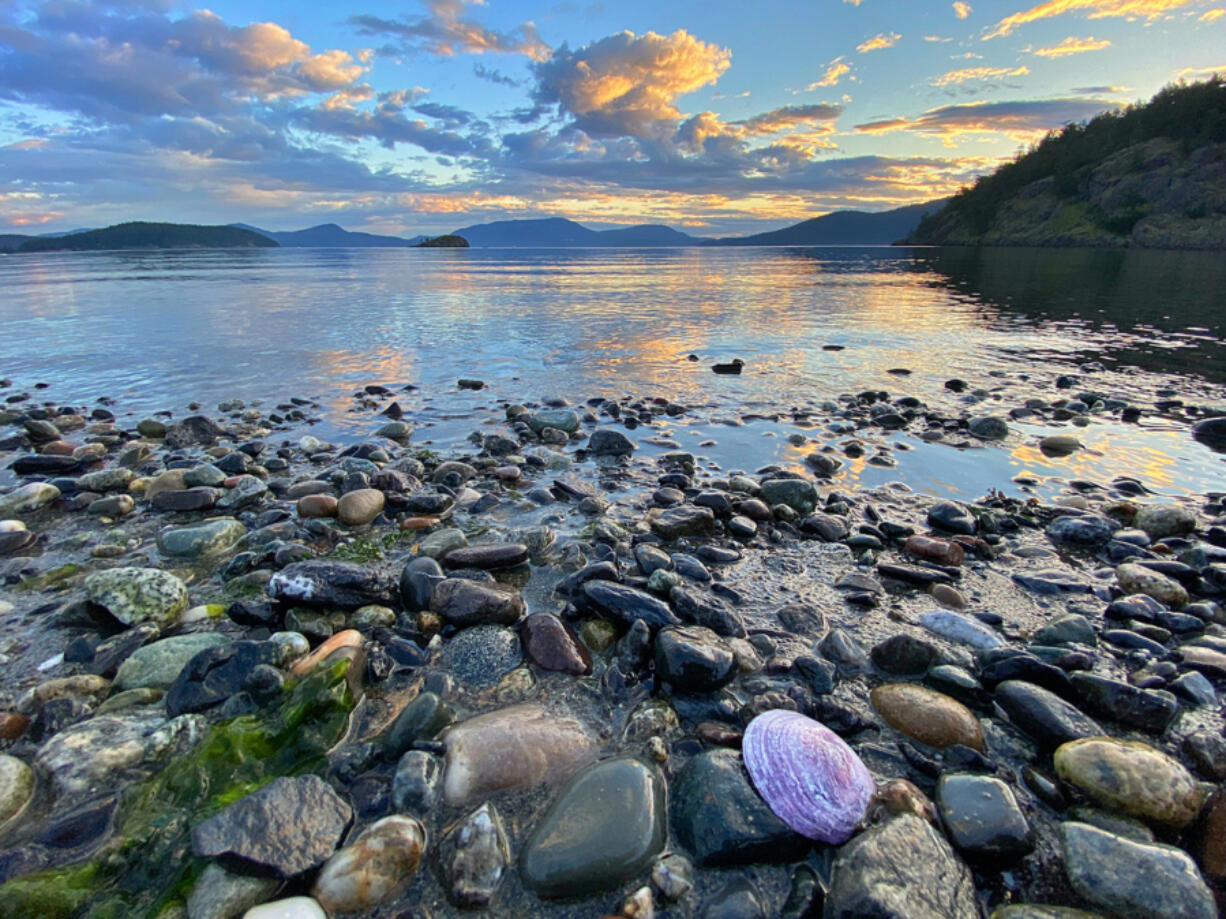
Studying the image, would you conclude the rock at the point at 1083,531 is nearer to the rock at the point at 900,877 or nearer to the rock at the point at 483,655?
the rock at the point at 900,877

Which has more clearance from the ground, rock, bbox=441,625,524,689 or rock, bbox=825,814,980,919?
rock, bbox=825,814,980,919

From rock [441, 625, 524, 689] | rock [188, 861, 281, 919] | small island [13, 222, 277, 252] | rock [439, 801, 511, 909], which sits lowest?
rock [441, 625, 524, 689]

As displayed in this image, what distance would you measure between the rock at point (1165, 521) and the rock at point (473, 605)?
236 inches

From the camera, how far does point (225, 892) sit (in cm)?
213

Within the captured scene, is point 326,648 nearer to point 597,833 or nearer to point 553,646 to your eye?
point 553,646

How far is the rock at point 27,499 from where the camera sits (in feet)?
19.1

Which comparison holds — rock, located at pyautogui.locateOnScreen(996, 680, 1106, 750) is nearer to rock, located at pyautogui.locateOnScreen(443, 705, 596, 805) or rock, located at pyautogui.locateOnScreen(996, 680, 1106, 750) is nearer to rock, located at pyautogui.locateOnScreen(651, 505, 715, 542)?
rock, located at pyautogui.locateOnScreen(443, 705, 596, 805)

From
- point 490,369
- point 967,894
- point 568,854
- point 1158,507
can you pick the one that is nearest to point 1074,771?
point 967,894

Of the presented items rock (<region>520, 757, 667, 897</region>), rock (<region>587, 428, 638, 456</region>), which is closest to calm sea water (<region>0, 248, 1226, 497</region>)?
rock (<region>587, 428, 638, 456</region>)

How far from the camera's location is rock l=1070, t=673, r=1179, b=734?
302cm

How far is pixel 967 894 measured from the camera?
2174 mm

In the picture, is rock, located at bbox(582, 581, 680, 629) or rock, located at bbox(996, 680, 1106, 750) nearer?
rock, located at bbox(996, 680, 1106, 750)

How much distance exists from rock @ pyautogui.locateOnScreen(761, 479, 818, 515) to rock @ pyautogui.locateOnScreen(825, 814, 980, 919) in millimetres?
3822

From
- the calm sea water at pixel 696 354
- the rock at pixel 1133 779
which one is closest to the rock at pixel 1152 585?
the calm sea water at pixel 696 354
